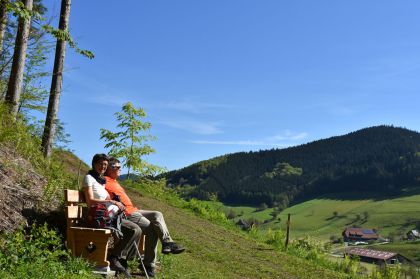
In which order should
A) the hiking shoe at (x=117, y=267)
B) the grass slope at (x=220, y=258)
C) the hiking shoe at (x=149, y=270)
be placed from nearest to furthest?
the hiking shoe at (x=117, y=267) < the hiking shoe at (x=149, y=270) < the grass slope at (x=220, y=258)

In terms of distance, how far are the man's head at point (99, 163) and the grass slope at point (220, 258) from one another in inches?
83.1

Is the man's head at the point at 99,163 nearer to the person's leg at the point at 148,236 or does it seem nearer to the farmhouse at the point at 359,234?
the person's leg at the point at 148,236

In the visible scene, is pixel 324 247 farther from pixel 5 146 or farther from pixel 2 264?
pixel 2 264

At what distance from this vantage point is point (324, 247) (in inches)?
751

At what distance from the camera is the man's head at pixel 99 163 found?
8055mm

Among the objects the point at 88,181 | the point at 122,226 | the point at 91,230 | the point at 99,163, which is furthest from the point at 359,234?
the point at 91,230

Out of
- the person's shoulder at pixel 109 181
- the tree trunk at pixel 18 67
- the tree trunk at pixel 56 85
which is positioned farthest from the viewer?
the tree trunk at pixel 56 85

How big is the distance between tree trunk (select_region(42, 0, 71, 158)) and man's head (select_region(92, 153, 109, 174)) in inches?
195

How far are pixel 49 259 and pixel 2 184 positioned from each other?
1.94m

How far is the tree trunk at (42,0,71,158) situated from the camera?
12641 millimetres

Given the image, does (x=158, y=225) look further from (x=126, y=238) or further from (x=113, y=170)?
(x=113, y=170)

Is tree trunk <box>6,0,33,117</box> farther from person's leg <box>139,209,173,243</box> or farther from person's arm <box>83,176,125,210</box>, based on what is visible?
person's leg <box>139,209,173,243</box>

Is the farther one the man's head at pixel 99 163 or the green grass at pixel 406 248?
the green grass at pixel 406 248

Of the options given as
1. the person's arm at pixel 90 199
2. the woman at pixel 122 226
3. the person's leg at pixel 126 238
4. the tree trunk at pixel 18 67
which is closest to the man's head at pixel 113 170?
the woman at pixel 122 226
